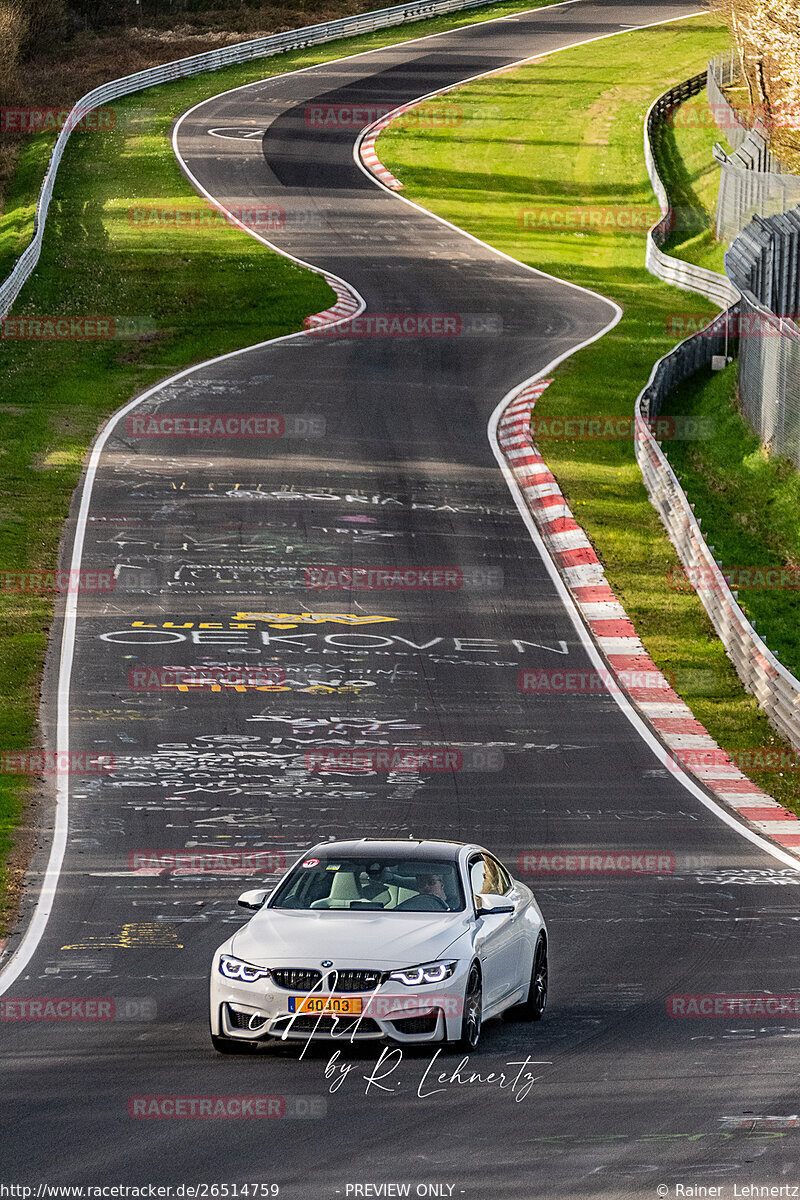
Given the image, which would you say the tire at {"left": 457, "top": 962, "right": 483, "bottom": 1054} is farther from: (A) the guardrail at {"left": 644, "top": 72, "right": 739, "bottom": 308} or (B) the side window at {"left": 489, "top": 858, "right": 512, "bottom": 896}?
(A) the guardrail at {"left": 644, "top": 72, "right": 739, "bottom": 308}

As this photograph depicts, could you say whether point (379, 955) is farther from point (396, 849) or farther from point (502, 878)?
point (502, 878)

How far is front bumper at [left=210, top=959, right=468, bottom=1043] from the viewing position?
10.5 meters

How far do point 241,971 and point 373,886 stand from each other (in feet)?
4.34

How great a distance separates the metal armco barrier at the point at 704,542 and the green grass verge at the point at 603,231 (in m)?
0.29

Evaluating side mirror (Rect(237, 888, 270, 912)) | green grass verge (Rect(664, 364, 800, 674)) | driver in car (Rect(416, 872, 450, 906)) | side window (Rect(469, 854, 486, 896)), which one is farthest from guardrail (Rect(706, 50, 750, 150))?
side mirror (Rect(237, 888, 270, 912))

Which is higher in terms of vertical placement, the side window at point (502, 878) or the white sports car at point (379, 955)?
the white sports car at point (379, 955)

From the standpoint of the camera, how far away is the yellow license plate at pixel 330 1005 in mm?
10516

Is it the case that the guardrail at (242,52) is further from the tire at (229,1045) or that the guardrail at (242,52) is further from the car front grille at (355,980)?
the car front grille at (355,980)

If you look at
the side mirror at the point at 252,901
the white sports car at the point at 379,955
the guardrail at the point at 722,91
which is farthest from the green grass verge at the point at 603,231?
the side mirror at the point at 252,901

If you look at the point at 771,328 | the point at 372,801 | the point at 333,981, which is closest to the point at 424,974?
the point at 333,981

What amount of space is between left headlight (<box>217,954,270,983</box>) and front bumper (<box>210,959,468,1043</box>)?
41mm

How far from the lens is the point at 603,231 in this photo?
57.2 m

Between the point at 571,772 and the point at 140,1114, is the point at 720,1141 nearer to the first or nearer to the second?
the point at 140,1114
